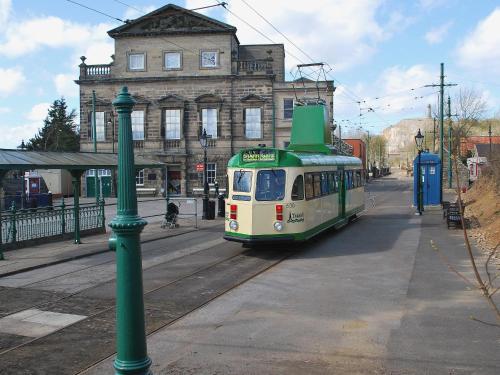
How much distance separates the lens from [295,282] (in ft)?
37.6

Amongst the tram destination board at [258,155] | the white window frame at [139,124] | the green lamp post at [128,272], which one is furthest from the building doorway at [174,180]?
the green lamp post at [128,272]

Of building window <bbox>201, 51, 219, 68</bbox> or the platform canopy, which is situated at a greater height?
building window <bbox>201, 51, 219, 68</bbox>

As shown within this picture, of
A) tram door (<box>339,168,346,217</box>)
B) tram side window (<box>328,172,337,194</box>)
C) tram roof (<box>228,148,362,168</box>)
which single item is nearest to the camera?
tram roof (<box>228,148,362,168</box>)

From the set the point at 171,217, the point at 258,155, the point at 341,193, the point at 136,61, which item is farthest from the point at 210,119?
the point at 258,155

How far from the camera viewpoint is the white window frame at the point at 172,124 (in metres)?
48.5

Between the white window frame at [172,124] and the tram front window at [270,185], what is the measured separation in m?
34.6

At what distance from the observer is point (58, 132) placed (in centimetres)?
7562

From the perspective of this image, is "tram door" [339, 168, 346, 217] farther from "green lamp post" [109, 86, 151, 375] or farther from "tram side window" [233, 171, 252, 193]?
"green lamp post" [109, 86, 151, 375]

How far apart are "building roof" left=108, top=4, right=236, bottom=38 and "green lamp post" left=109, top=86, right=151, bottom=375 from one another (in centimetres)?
4501

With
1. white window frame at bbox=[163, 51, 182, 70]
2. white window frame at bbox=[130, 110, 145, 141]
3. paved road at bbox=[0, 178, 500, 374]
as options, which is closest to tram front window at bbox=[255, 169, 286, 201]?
paved road at bbox=[0, 178, 500, 374]

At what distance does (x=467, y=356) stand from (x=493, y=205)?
17.7 metres

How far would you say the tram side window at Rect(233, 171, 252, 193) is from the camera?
1500 centimetres

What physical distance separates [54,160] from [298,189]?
7.50m

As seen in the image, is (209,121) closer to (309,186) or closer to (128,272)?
(309,186)
